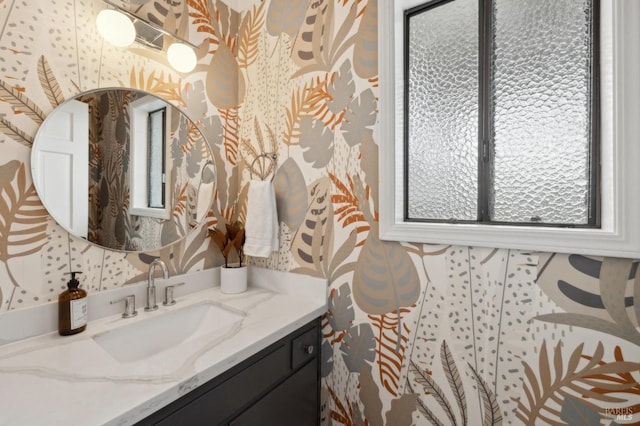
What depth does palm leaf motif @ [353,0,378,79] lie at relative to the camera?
3.98 ft

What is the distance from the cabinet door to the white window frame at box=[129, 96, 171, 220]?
2.89 feet

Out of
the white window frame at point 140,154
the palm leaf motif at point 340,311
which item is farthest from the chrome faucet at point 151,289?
the palm leaf motif at point 340,311

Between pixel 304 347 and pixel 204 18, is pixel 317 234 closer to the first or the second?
pixel 304 347

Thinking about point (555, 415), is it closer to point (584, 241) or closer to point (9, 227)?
point (584, 241)

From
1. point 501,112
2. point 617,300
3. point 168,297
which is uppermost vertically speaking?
point 501,112

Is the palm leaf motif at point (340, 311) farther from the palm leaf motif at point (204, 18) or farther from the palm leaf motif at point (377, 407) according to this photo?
the palm leaf motif at point (204, 18)

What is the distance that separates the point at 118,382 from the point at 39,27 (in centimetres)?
114

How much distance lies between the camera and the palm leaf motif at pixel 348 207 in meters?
1.26

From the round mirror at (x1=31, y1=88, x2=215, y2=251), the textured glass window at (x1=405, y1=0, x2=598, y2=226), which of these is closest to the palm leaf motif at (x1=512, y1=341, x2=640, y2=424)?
the textured glass window at (x1=405, y1=0, x2=598, y2=226)

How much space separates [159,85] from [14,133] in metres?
0.55

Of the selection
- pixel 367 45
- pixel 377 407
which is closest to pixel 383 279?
pixel 377 407

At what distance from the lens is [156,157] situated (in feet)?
4.18

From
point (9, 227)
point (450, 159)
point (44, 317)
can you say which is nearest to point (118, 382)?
point (44, 317)

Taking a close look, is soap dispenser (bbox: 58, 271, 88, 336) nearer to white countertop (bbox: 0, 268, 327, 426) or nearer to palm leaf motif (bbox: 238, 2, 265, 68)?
white countertop (bbox: 0, 268, 327, 426)
